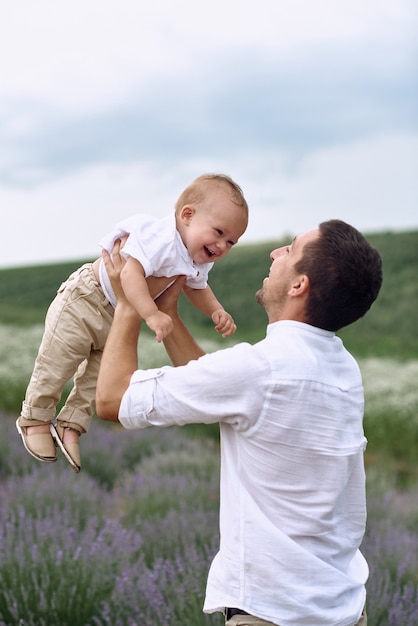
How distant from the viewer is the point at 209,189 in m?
2.44

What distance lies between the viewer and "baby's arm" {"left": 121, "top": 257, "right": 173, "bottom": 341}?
7.45 feet

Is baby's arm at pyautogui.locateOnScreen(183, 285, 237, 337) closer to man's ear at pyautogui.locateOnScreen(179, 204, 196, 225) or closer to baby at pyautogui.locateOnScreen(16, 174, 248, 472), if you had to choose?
baby at pyautogui.locateOnScreen(16, 174, 248, 472)

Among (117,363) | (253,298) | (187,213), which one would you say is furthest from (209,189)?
(253,298)

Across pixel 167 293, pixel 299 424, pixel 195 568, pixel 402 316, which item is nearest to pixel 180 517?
pixel 195 568

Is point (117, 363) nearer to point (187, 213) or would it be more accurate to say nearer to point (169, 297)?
point (169, 297)

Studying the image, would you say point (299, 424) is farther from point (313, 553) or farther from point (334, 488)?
point (313, 553)

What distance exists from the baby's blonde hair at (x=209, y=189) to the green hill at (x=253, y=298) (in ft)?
32.2

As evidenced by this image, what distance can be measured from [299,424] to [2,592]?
91.7 inches

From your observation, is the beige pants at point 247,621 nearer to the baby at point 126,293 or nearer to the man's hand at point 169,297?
the baby at point 126,293

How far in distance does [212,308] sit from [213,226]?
0.40m

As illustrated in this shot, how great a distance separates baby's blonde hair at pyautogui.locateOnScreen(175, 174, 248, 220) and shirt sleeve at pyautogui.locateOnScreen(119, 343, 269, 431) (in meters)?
0.58

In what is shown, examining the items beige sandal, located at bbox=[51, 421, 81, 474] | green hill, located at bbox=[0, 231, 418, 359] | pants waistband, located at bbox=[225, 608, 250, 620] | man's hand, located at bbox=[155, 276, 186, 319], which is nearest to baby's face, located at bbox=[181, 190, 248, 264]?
man's hand, located at bbox=[155, 276, 186, 319]

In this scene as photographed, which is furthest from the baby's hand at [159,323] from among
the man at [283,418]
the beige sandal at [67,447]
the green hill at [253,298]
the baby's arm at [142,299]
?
the green hill at [253,298]

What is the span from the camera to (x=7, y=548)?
13.2 ft
